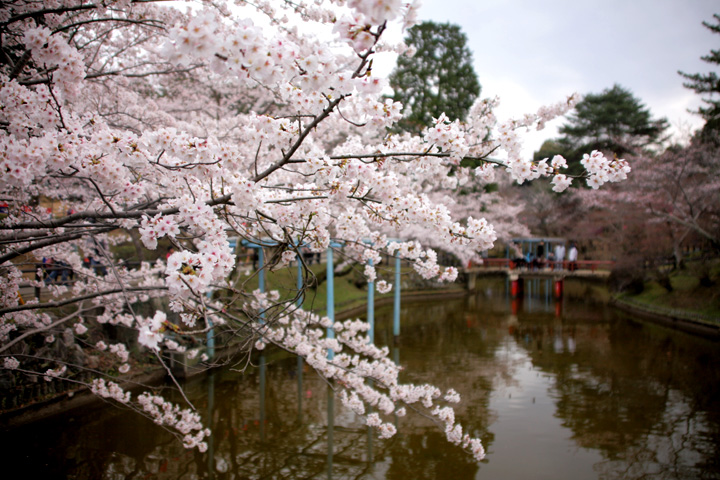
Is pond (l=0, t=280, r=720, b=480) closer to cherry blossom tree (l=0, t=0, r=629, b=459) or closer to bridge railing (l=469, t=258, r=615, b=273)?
cherry blossom tree (l=0, t=0, r=629, b=459)

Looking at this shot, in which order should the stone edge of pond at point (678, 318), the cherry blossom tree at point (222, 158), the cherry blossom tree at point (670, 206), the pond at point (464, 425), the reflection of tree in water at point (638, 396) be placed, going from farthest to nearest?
the cherry blossom tree at point (670, 206) < the stone edge of pond at point (678, 318) < the reflection of tree in water at point (638, 396) < the pond at point (464, 425) < the cherry blossom tree at point (222, 158)

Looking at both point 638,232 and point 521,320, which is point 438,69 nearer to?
point 638,232

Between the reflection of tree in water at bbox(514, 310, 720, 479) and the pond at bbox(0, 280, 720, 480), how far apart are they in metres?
0.02

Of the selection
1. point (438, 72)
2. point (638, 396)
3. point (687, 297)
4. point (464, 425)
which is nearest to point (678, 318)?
point (687, 297)

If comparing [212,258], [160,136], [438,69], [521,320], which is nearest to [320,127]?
[160,136]

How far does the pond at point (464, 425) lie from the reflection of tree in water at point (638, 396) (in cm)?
2

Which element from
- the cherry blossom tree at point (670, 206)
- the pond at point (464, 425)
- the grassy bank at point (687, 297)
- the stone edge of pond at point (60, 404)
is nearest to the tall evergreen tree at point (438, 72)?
the cherry blossom tree at point (670, 206)

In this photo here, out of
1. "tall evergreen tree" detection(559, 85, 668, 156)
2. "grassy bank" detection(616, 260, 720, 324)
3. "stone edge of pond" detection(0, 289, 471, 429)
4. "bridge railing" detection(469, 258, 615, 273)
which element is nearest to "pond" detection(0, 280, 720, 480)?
"stone edge of pond" detection(0, 289, 471, 429)

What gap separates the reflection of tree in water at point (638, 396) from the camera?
4.93m

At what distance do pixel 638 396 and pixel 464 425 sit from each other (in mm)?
3106

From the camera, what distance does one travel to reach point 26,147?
1.82 metres

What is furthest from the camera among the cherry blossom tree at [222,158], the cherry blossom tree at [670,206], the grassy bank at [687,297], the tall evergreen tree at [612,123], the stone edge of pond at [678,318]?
the tall evergreen tree at [612,123]

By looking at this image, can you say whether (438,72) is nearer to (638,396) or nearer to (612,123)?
(612,123)

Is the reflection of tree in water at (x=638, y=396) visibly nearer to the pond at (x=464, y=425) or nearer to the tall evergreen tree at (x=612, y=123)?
the pond at (x=464, y=425)
